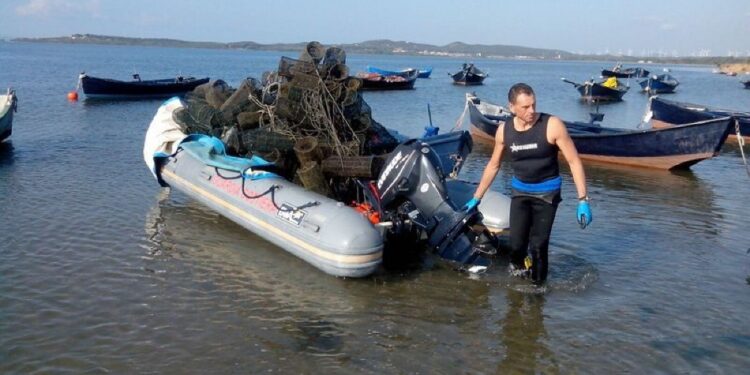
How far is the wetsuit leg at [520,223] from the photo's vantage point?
19.9 ft

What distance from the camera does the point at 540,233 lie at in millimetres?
6066

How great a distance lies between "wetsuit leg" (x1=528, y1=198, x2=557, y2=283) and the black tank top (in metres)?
0.27

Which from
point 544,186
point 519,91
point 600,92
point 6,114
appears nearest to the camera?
point 519,91

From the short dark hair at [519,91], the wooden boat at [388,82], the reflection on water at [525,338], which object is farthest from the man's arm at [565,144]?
the wooden boat at [388,82]

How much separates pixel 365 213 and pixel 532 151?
7.48 ft

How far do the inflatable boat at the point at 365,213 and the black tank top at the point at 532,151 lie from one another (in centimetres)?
104

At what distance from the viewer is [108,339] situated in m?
5.22

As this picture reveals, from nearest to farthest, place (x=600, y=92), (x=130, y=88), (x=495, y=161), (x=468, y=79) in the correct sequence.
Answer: (x=495, y=161) < (x=130, y=88) < (x=600, y=92) < (x=468, y=79)

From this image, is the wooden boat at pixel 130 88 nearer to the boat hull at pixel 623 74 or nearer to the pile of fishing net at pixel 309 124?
the pile of fishing net at pixel 309 124

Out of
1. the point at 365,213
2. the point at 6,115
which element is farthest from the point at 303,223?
the point at 6,115

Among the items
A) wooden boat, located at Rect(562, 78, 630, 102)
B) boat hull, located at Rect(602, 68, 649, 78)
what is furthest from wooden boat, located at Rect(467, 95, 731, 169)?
boat hull, located at Rect(602, 68, 649, 78)

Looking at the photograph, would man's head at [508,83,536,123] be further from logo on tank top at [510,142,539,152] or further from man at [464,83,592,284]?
logo on tank top at [510,142,539,152]

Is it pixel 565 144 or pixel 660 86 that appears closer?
pixel 565 144

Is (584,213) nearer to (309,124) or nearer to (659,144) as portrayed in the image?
(309,124)
